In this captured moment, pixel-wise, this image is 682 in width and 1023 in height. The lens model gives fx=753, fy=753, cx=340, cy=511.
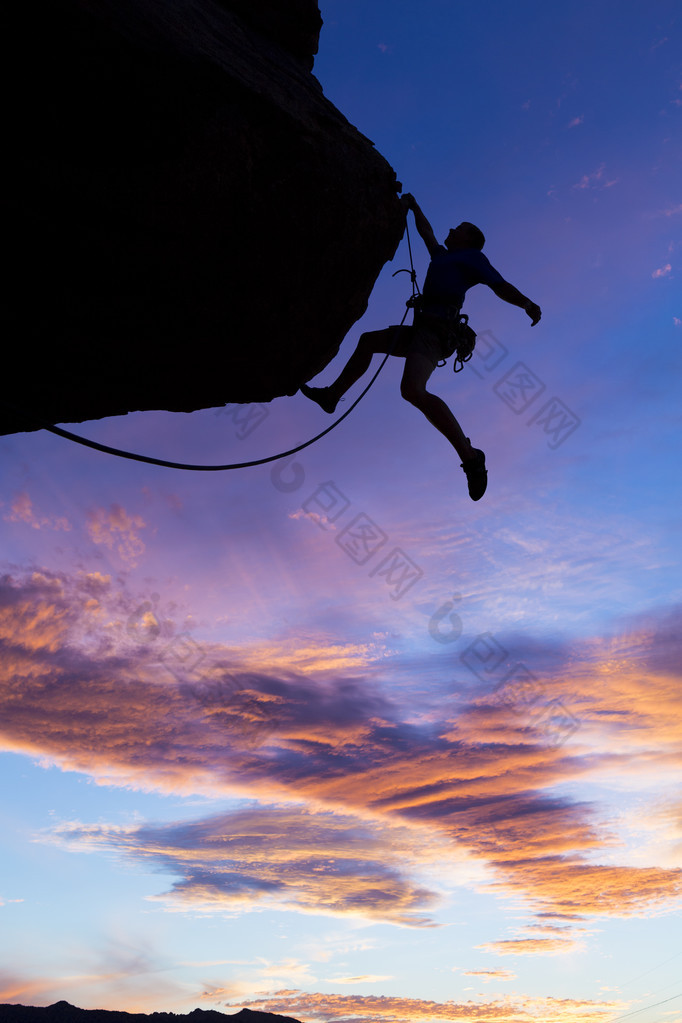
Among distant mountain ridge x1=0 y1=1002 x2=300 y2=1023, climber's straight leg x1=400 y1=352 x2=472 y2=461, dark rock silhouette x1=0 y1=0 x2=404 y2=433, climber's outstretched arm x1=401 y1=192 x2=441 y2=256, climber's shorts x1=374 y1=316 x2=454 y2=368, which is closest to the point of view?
dark rock silhouette x1=0 y1=0 x2=404 y2=433

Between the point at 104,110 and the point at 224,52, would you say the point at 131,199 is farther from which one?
the point at 224,52

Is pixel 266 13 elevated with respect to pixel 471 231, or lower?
elevated

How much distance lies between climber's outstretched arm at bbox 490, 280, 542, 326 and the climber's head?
1.90 feet

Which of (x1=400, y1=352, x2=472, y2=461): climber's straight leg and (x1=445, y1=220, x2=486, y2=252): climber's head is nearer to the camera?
(x1=400, y1=352, x2=472, y2=461): climber's straight leg

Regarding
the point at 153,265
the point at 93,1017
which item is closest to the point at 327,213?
the point at 153,265

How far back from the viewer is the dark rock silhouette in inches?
178

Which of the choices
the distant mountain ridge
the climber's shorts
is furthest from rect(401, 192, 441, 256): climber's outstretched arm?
the distant mountain ridge

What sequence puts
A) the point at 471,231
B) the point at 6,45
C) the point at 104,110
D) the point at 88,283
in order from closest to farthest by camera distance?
1. the point at 6,45
2. the point at 104,110
3. the point at 88,283
4. the point at 471,231

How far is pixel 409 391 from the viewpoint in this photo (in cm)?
620

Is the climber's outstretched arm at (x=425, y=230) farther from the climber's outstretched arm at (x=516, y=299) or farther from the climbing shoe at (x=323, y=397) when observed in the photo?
the climbing shoe at (x=323, y=397)

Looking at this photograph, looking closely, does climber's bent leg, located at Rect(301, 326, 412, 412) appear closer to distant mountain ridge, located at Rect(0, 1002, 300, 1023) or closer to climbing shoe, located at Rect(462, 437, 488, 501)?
climbing shoe, located at Rect(462, 437, 488, 501)

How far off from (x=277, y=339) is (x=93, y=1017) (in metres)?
97.6

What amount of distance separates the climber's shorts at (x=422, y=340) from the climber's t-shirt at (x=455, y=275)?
0.67 ft

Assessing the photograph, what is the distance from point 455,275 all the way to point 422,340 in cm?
65
